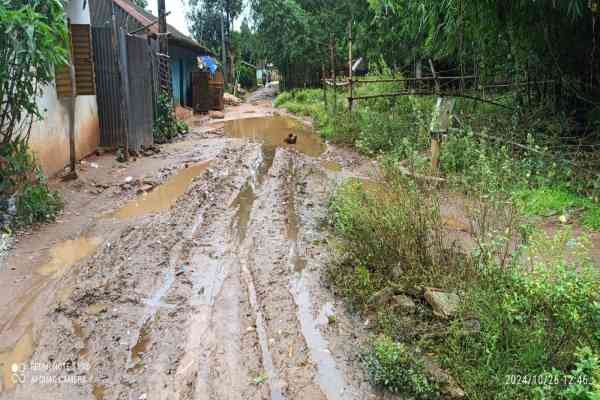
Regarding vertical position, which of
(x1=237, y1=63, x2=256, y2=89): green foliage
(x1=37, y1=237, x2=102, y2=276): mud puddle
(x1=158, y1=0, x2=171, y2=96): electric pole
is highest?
(x1=237, y1=63, x2=256, y2=89): green foliage

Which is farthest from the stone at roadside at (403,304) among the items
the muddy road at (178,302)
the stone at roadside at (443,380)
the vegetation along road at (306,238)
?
the stone at roadside at (443,380)

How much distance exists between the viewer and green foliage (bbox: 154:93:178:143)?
38.0ft

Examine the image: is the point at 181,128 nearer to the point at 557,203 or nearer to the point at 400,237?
the point at 557,203

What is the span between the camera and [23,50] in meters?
5.19

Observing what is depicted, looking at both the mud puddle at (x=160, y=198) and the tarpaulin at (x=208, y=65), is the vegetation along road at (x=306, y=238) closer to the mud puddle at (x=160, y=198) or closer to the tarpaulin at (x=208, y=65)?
the mud puddle at (x=160, y=198)

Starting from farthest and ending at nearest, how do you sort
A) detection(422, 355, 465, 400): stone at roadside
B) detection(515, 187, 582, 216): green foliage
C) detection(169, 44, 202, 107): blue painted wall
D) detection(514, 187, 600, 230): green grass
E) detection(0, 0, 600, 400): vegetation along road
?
detection(169, 44, 202, 107): blue painted wall
detection(515, 187, 582, 216): green foliage
detection(514, 187, 600, 230): green grass
detection(0, 0, 600, 400): vegetation along road
detection(422, 355, 465, 400): stone at roadside

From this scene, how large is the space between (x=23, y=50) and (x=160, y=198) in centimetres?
257

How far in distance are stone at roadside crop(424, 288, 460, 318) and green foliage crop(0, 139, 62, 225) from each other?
14.4ft

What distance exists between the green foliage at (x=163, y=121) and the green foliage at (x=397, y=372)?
9.46 meters

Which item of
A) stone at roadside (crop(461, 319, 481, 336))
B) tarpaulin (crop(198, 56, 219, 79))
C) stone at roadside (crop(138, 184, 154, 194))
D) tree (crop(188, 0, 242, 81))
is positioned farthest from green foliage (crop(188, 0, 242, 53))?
stone at roadside (crop(461, 319, 481, 336))

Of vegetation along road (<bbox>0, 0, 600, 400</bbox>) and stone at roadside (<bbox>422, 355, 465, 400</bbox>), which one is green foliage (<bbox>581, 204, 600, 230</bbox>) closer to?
vegetation along road (<bbox>0, 0, 600, 400</bbox>)

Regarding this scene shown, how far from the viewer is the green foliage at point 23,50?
199 inches

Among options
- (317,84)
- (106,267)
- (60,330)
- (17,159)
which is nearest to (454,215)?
(106,267)

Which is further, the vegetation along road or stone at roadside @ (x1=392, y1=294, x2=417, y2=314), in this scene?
stone at roadside @ (x1=392, y1=294, x2=417, y2=314)
